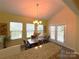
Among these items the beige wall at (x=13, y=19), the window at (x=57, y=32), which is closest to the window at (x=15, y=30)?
the beige wall at (x=13, y=19)

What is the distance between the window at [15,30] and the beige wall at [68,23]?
14.0 feet

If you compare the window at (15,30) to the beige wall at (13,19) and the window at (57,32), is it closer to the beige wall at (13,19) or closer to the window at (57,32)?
the beige wall at (13,19)

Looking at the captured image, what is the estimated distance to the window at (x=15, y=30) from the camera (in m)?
8.51

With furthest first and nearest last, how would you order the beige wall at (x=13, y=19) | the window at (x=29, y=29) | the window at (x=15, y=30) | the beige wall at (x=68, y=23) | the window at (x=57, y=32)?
the window at (x=57, y=32) → the window at (x=29, y=29) → the window at (x=15, y=30) → the beige wall at (x=68, y=23) → the beige wall at (x=13, y=19)

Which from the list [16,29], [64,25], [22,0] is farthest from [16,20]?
[64,25]

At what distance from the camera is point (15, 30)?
8.84 m

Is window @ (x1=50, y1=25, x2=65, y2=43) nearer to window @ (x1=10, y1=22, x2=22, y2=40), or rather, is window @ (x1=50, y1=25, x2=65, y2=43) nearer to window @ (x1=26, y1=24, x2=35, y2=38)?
window @ (x1=26, y1=24, x2=35, y2=38)

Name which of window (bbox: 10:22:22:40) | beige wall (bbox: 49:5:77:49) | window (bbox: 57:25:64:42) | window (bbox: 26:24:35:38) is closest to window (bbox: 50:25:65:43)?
window (bbox: 57:25:64:42)

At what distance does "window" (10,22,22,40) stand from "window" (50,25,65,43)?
13.7 feet

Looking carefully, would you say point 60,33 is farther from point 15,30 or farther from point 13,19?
point 13,19

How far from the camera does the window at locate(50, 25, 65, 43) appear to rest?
9.98m

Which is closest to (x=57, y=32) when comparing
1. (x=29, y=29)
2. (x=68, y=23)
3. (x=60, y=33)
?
(x=60, y=33)

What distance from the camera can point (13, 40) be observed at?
8.57 meters

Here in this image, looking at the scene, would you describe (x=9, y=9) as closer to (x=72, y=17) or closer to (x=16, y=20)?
(x=16, y=20)
